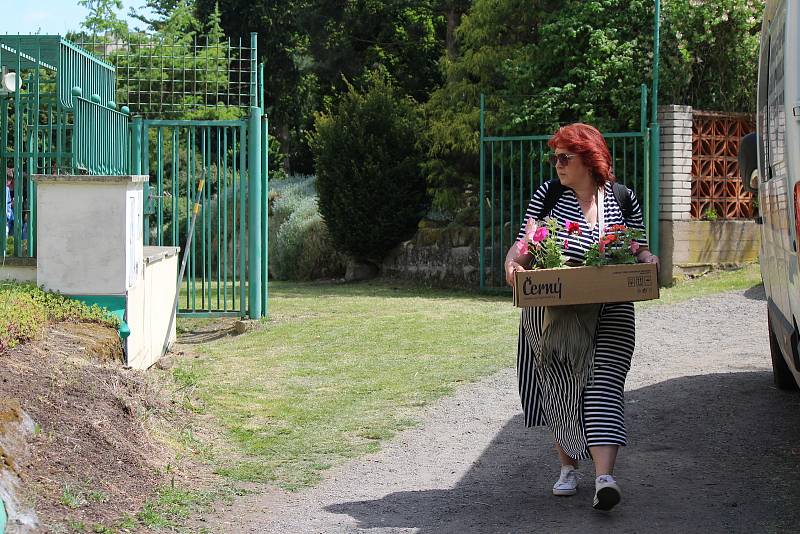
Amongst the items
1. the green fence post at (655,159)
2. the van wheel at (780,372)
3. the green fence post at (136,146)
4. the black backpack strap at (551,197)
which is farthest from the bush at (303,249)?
the black backpack strap at (551,197)

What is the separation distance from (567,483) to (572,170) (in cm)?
154

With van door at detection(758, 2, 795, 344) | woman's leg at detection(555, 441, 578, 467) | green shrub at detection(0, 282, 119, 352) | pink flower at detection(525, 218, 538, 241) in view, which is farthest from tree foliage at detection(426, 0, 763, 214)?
woman's leg at detection(555, 441, 578, 467)

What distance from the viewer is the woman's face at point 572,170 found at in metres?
5.36

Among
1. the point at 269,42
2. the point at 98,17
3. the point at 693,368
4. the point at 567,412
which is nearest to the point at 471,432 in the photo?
the point at 567,412

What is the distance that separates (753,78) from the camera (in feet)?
54.3

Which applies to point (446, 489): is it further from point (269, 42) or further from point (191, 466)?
point (269, 42)

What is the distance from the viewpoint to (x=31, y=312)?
6.96 m

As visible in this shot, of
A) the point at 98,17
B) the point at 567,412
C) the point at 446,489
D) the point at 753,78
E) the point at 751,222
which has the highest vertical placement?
the point at 98,17

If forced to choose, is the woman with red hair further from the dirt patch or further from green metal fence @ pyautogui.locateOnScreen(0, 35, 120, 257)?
green metal fence @ pyautogui.locateOnScreen(0, 35, 120, 257)

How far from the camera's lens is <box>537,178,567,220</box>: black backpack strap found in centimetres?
550

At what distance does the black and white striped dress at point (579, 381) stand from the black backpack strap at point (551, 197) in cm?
2

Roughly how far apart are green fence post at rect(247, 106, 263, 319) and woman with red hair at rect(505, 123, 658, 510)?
7402 millimetres

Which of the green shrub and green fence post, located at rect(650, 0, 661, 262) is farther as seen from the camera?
green fence post, located at rect(650, 0, 661, 262)

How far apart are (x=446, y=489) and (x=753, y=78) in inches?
498
